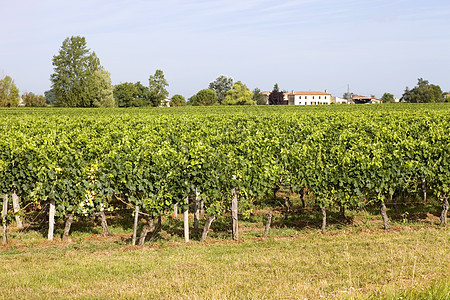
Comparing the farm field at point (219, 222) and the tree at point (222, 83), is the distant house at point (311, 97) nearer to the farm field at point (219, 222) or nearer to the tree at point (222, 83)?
the tree at point (222, 83)

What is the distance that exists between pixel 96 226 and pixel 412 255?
8591mm

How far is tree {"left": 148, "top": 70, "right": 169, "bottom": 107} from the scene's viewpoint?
100 meters

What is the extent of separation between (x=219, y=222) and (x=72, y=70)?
289 feet

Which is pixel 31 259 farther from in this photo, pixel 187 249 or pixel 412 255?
pixel 412 255

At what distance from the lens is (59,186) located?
1108cm

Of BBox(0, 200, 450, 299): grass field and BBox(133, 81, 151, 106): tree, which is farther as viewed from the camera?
BBox(133, 81, 151, 106): tree

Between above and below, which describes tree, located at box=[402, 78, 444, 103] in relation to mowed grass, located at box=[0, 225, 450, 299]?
above

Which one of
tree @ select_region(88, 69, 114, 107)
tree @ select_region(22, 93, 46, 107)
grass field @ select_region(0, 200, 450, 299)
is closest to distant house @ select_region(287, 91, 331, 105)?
tree @ select_region(88, 69, 114, 107)

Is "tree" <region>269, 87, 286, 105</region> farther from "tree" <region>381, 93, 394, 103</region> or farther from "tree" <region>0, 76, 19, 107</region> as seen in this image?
"tree" <region>0, 76, 19, 107</region>

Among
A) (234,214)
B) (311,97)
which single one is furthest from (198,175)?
(311,97)

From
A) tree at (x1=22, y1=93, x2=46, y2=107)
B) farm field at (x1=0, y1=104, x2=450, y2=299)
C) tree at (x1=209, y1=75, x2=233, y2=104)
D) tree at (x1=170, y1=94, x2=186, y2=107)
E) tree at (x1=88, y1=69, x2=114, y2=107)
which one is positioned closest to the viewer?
farm field at (x1=0, y1=104, x2=450, y2=299)

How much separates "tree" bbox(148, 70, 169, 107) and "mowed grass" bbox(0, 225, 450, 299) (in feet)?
301

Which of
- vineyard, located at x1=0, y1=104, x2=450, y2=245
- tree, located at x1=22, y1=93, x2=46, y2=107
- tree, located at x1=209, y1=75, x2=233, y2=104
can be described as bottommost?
vineyard, located at x1=0, y1=104, x2=450, y2=245

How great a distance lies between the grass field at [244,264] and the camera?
267 inches
